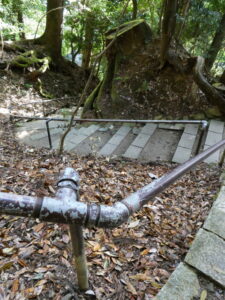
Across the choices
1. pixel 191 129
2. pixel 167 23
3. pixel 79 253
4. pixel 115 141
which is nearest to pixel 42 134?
pixel 115 141

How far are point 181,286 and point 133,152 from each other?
2.99 metres

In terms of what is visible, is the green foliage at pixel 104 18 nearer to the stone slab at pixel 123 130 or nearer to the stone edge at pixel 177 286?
the stone slab at pixel 123 130

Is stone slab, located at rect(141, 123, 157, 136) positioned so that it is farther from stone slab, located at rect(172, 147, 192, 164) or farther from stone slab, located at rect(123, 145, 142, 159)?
stone slab, located at rect(172, 147, 192, 164)

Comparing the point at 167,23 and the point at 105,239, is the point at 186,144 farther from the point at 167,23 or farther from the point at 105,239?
the point at 105,239

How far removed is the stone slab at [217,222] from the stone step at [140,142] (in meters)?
2.37

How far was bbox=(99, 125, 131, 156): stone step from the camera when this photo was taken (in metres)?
4.14

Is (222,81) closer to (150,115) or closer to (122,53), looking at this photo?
(150,115)

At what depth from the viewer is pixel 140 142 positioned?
167 inches

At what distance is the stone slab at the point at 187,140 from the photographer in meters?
3.95

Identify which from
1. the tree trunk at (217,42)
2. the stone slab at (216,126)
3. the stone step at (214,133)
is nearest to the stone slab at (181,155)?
the stone step at (214,133)

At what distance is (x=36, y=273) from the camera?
4.08ft

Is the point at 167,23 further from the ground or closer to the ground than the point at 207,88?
further from the ground

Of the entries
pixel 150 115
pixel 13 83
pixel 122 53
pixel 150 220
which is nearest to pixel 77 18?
pixel 13 83

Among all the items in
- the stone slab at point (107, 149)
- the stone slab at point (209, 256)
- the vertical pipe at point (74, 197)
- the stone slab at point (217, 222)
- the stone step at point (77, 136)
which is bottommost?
the stone step at point (77, 136)
